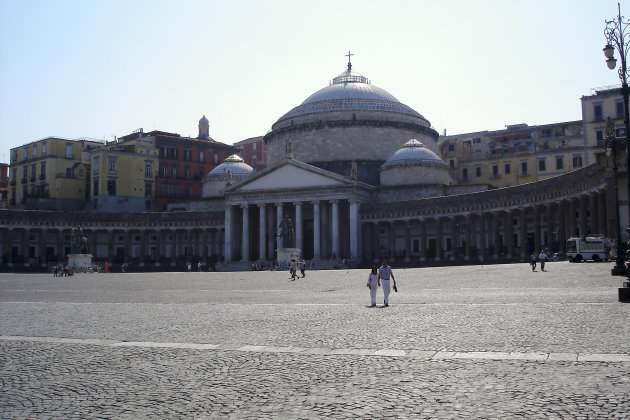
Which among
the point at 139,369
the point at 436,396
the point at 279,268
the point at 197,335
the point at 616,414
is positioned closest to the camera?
the point at 616,414

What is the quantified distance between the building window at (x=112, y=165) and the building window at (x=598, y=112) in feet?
184

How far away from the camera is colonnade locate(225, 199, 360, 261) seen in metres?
71.2

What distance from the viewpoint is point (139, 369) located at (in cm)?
1033

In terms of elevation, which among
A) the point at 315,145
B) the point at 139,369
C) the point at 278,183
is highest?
the point at 315,145

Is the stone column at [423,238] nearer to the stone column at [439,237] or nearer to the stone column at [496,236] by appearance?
the stone column at [439,237]

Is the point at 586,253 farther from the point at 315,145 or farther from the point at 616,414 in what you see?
the point at 315,145

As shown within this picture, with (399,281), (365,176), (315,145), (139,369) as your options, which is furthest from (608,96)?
(139,369)

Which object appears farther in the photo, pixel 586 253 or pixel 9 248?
pixel 9 248

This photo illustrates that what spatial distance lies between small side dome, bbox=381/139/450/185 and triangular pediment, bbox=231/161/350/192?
736 centimetres

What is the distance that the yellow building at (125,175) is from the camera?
84188 millimetres

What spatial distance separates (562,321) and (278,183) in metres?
61.2

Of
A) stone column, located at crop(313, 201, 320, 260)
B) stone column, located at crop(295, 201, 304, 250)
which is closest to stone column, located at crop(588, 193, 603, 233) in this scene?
stone column, located at crop(313, 201, 320, 260)

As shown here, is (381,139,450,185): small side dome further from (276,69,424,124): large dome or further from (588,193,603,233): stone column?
(588,193,603,233): stone column

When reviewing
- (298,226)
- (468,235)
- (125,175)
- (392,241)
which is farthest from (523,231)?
(125,175)
